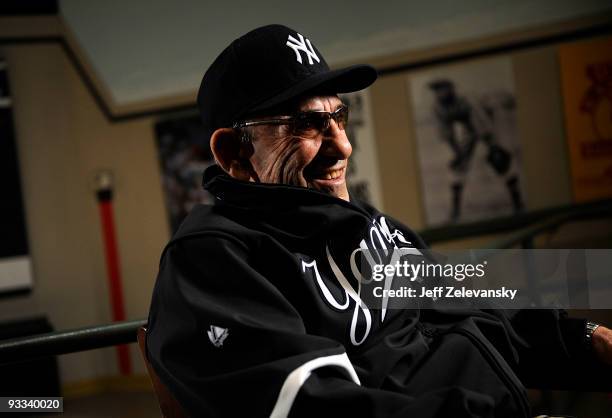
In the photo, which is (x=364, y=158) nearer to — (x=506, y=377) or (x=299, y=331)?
(x=506, y=377)

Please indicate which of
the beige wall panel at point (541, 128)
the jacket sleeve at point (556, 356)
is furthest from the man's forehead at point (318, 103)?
the beige wall panel at point (541, 128)

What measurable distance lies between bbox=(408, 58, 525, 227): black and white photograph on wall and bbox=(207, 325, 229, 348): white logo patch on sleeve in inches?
151

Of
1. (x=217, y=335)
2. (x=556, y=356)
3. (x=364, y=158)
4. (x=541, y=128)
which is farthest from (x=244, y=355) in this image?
(x=541, y=128)

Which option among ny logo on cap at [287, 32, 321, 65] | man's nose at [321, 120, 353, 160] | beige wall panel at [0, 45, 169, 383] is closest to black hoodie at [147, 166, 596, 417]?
man's nose at [321, 120, 353, 160]

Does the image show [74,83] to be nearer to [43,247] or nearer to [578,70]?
[43,247]

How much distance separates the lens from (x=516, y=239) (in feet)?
7.35

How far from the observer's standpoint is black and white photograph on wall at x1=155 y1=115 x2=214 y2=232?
4.88m

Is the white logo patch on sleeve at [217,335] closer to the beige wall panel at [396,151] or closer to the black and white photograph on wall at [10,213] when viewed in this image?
the beige wall panel at [396,151]

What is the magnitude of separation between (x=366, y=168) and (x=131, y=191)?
1.83 metres

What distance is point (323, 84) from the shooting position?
1133 mm

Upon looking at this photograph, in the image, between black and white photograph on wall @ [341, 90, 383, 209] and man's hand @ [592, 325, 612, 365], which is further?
black and white photograph on wall @ [341, 90, 383, 209]

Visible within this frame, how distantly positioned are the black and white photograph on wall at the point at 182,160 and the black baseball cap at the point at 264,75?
374 centimetres

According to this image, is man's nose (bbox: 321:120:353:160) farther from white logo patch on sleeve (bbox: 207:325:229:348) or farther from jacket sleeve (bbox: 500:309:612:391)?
jacket sleeve (bbox: 500:309:612:391)

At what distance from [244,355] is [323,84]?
497 millimetres
